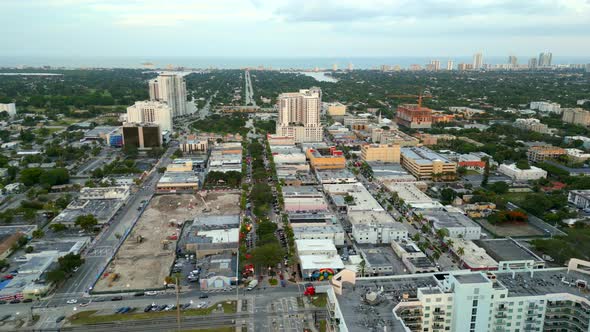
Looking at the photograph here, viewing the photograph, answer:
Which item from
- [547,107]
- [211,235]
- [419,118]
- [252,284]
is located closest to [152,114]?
[211,235]

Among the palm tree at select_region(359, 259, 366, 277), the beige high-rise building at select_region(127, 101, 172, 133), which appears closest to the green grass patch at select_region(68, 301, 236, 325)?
the palm tree at select_region(359, 259, 366, 277)

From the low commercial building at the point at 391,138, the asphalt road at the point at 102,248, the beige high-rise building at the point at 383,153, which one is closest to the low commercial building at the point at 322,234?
the asphalt road at the point at 102,248

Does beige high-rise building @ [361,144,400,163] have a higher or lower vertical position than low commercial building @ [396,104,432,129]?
lower

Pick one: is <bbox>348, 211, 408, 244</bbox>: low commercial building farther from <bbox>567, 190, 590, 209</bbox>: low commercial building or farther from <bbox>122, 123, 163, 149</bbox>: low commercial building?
<bbox>122, 123, 163, 149</bbox>: low commercial building

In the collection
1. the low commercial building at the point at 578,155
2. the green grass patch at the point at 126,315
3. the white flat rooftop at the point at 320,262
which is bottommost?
the green grass patch at the point at 126,315

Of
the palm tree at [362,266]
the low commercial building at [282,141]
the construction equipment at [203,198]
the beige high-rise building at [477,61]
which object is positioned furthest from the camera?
the beige high-rise building at [477,61]

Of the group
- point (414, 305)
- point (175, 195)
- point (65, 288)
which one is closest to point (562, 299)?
point (414, 305)

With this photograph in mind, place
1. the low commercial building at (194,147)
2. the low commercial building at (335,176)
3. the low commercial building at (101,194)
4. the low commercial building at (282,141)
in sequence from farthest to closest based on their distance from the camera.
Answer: the low commercial building at (282,141), the low commercial building at (194,147), the low commercial building at (335,176), the low commercial building at (101,194)

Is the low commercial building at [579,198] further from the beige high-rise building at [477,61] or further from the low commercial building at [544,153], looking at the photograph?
the beige high-rise building at [477,61]
